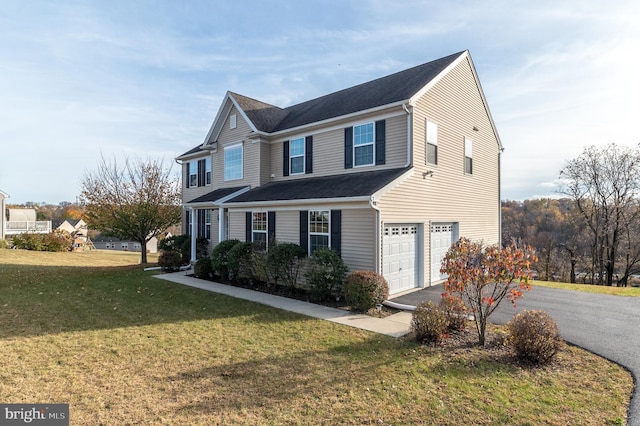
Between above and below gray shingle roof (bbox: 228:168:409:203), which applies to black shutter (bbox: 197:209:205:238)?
below

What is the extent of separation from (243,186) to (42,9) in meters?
9.66

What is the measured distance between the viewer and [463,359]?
585 centimetres

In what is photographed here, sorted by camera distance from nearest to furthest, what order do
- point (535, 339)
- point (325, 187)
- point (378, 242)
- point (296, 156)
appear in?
point (535, 339)
point (378, 242)
point (325, 187)
point (296, 156)

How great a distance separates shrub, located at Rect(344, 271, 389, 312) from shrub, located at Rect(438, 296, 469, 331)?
2.20 m

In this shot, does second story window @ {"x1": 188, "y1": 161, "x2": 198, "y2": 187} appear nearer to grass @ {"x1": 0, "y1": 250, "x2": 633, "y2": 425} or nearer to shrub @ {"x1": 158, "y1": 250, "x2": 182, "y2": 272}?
shrub @ {"x1": 158, "y1": 250, "x2": 182, "y2": 272}

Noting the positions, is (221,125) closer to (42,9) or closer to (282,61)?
(282,61)

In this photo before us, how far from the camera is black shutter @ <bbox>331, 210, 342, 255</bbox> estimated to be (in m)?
10.9

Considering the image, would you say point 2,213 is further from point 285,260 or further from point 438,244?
point 438,244

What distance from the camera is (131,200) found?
18.6m

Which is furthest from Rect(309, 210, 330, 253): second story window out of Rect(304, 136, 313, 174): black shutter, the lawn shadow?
Rect(304, 136, 313, 174): black shutter

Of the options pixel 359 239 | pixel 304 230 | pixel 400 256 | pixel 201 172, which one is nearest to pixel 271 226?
pixel 304 230

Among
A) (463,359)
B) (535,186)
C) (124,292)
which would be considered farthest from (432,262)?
(535,186)

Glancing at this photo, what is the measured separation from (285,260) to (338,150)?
5.23 m

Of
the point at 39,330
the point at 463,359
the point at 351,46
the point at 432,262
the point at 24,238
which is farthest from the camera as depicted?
the point at 24,238
